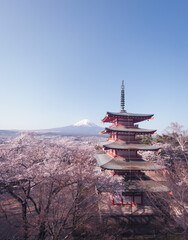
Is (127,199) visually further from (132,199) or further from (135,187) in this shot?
(135,187)

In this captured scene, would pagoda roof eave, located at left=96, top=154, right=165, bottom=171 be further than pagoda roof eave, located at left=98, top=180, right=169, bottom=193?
Yes

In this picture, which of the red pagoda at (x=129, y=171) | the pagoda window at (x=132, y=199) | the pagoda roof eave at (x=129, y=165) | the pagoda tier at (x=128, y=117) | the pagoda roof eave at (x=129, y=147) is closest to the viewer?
the red pagoda at (x=129, y=171)

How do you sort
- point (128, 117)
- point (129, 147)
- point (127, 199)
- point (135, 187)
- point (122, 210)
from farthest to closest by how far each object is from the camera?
point (128, 117)
point (127, 199)
point (129, 147)
point (122, 210)
point (135, 187)

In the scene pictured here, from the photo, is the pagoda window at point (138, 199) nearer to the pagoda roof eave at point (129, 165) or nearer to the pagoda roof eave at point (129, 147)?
the pagoda roof eave at point (129, 165)

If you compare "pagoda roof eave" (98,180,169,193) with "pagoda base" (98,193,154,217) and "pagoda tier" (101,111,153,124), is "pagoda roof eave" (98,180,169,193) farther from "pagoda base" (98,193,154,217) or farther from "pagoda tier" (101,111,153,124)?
Answer: "pagoda tier" (101,111,153,124)

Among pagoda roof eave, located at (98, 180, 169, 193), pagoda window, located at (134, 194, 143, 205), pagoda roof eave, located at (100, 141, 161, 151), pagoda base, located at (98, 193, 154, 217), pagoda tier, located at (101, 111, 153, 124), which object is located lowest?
pagoda base, located at (98, 193, 154, 217)

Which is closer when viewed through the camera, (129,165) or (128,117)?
(129,165)

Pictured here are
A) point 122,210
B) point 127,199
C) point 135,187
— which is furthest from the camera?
point 127,199

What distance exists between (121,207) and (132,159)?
3996 mm

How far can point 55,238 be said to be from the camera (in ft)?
21.2

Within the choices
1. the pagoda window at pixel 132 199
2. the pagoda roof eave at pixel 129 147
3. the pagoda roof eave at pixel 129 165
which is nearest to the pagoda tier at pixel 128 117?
the pagoda roof eave at pixel 129 147

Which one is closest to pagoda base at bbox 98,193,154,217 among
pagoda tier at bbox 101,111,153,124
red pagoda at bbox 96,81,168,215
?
red pagoda at bbox 96,81,168,215

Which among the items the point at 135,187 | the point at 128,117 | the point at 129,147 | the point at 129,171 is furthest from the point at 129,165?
the point at 128,117

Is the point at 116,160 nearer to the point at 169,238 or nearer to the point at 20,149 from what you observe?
the point at 169,238
